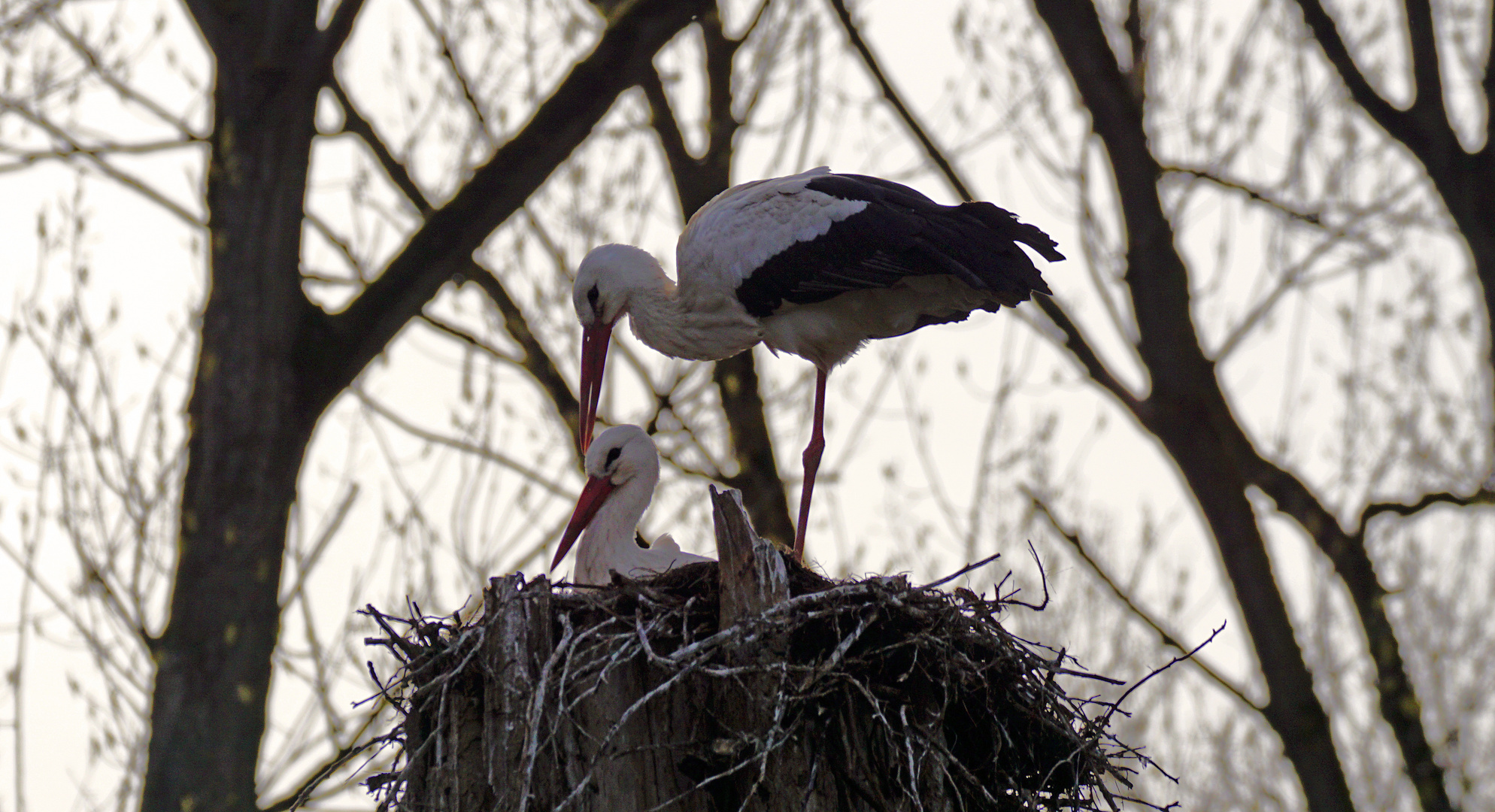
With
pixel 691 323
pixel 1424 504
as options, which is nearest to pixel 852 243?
pixel 691 323

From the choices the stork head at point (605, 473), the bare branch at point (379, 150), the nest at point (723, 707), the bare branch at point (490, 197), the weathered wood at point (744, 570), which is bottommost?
the nest at point (723, 707)

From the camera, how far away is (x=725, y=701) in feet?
10.0

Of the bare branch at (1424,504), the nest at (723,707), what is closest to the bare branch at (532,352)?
the bare branch at (1424,504)

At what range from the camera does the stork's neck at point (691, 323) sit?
5027 mm

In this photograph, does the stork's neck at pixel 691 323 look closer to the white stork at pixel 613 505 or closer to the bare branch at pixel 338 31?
the white stork at pixel 613 505

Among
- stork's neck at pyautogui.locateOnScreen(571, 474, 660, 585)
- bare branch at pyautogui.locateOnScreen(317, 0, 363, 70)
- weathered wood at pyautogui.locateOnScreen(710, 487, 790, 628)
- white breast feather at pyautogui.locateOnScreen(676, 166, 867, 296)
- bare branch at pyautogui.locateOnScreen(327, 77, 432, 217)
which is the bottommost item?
weathered wood at pyautogui.locateOnScreen(710, 487, 790, 628)

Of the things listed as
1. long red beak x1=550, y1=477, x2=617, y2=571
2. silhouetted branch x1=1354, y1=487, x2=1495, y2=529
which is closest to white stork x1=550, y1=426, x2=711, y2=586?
long red beak x1=550, y1=477, x2=617, y2=571

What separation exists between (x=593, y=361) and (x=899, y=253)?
1345 millimetres

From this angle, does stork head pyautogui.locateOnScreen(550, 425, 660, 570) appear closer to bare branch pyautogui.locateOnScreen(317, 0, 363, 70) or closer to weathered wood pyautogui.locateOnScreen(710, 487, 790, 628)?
weathered wood pyautogui.locateOnScreen(710, 487, 790, 628)

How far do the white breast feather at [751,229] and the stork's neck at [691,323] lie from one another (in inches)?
2.7

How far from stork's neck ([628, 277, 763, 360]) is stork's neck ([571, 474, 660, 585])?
0.47 m

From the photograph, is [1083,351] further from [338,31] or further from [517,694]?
[517,694]

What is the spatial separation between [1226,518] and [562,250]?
425cm

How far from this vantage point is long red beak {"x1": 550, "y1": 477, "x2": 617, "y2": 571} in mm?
5035
